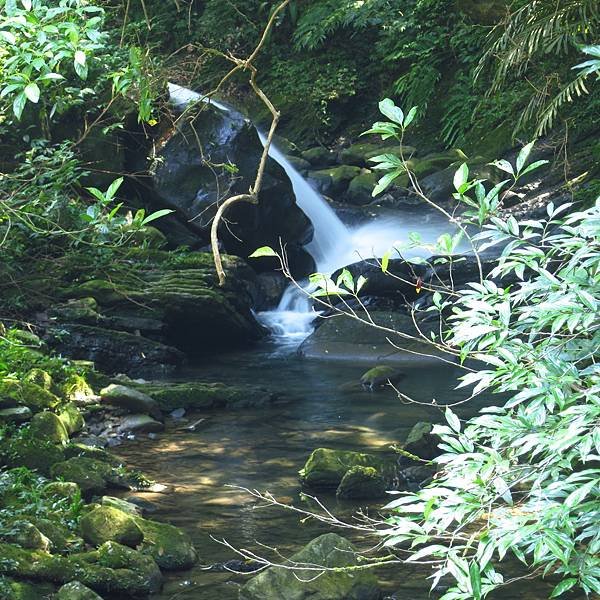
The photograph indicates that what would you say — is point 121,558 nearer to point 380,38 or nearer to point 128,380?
point 128,380

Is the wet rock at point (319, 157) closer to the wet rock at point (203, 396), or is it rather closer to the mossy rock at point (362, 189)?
the mossy rock at point (362, 189)

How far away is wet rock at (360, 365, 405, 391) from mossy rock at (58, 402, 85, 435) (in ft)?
10.7

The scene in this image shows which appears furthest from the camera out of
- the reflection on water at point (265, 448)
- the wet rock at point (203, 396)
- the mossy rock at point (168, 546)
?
the wet rock at point (203, 396)

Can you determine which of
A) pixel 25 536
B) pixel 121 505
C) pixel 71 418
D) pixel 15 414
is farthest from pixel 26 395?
pixel 25 536

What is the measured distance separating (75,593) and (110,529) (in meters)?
0.82

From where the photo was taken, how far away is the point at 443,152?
1789 cm

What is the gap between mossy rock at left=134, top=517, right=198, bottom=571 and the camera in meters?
5.78

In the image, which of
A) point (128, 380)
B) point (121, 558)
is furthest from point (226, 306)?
point (121, 558)

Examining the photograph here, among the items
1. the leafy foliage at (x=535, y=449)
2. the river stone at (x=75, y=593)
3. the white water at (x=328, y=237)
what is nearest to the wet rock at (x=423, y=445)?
the river stone at (x=75, y=593)

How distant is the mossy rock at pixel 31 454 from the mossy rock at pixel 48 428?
0.17 meters

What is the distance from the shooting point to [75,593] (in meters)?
5.00

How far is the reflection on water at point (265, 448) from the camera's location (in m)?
6.08

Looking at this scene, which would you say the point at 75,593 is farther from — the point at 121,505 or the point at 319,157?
the point at 319,157

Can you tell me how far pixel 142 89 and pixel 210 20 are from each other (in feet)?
53.9
